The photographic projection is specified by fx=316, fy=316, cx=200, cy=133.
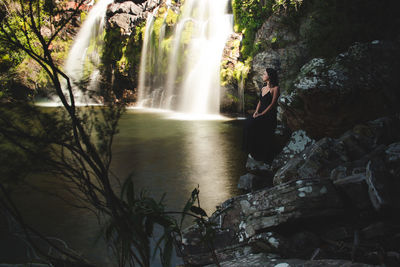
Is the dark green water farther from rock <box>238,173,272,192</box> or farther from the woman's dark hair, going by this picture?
the woman's dark hair

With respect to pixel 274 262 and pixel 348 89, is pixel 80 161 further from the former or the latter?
pixel 348 89

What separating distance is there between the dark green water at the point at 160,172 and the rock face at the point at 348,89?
2.08 meters

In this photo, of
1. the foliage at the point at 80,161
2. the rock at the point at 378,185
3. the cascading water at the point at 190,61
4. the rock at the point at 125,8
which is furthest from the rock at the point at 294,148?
Result: the rock at the point at 125,8

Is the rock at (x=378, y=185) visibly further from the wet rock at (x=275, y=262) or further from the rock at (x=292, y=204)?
the wet rock at (x=275, y=262)

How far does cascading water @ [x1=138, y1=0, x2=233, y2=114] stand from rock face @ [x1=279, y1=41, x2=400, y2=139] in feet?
32.0

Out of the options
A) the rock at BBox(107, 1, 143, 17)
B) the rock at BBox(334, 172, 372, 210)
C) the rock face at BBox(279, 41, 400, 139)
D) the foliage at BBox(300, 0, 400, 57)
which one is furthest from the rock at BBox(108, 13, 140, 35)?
the rock at BBox(334, 172, 372, 210)

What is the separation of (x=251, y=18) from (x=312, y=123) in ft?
31.8

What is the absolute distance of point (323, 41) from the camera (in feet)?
23.9

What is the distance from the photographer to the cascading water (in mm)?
16328

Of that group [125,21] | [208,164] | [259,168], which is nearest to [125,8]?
A: [125,21]

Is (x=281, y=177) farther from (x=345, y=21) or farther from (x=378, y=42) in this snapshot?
(x=345, y=21)

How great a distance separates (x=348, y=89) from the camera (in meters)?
5.52

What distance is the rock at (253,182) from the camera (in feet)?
19.3

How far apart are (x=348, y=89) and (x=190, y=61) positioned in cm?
1321
